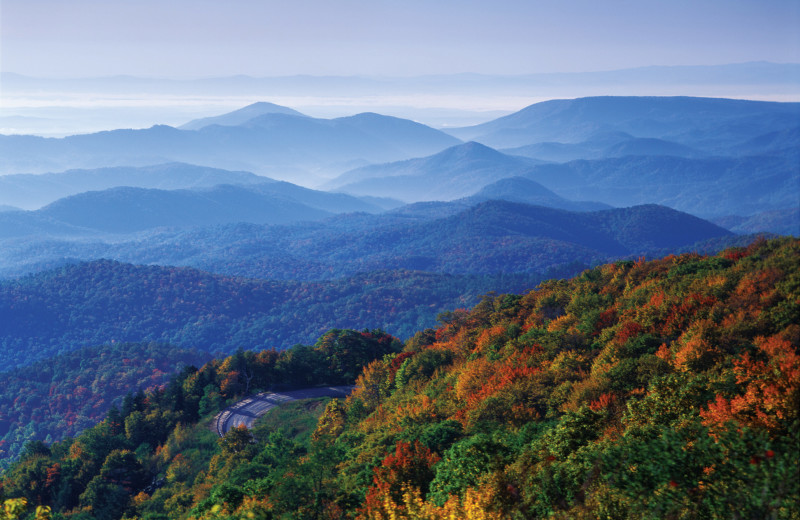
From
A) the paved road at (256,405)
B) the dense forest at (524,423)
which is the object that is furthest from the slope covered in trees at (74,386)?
the dense forest at (524,423)

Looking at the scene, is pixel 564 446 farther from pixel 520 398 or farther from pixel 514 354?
pixel 514 354

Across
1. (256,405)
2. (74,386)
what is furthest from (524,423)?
(74,386)

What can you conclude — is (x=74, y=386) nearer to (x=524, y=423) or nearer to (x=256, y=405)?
(x=256, y=405)

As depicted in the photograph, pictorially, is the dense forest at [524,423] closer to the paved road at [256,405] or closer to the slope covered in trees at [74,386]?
the paved road at [256,405]

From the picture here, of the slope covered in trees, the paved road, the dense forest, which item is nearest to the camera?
the dense forest

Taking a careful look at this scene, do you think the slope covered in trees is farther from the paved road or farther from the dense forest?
the dense forest

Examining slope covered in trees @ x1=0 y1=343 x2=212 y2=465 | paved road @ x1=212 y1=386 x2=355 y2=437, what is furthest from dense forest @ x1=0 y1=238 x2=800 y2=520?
slope covered in trees @ x1=0 y1=343 x2=212 y2=465
